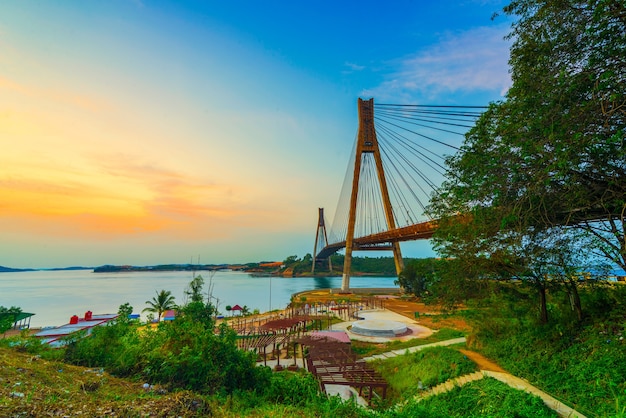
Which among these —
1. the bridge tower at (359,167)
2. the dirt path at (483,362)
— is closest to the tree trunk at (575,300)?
the dirt path at (483,362)

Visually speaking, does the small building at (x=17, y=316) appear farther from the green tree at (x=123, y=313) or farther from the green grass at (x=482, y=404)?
the green grass at (x=482, y=404)

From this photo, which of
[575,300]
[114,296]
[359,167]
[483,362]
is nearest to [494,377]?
[483,362]

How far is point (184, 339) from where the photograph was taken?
254 inches

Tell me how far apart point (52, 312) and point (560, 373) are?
49533 millimetres

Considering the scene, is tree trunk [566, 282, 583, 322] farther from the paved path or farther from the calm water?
the calm water

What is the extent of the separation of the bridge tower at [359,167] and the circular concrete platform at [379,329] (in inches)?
733

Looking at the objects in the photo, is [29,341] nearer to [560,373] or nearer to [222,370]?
[222,370]

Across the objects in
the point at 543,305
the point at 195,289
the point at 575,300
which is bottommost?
the point at 195,289

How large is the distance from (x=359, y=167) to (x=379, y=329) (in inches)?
899

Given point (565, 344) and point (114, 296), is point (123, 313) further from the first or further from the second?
point (114, 296)

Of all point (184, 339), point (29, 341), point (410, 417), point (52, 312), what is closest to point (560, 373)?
point (410, 417)

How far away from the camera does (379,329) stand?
1639 centimetres

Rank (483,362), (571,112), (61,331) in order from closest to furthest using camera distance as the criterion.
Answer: (571,112) < (483,362) < (61,331)

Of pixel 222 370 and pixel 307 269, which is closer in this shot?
pixel 222 370
